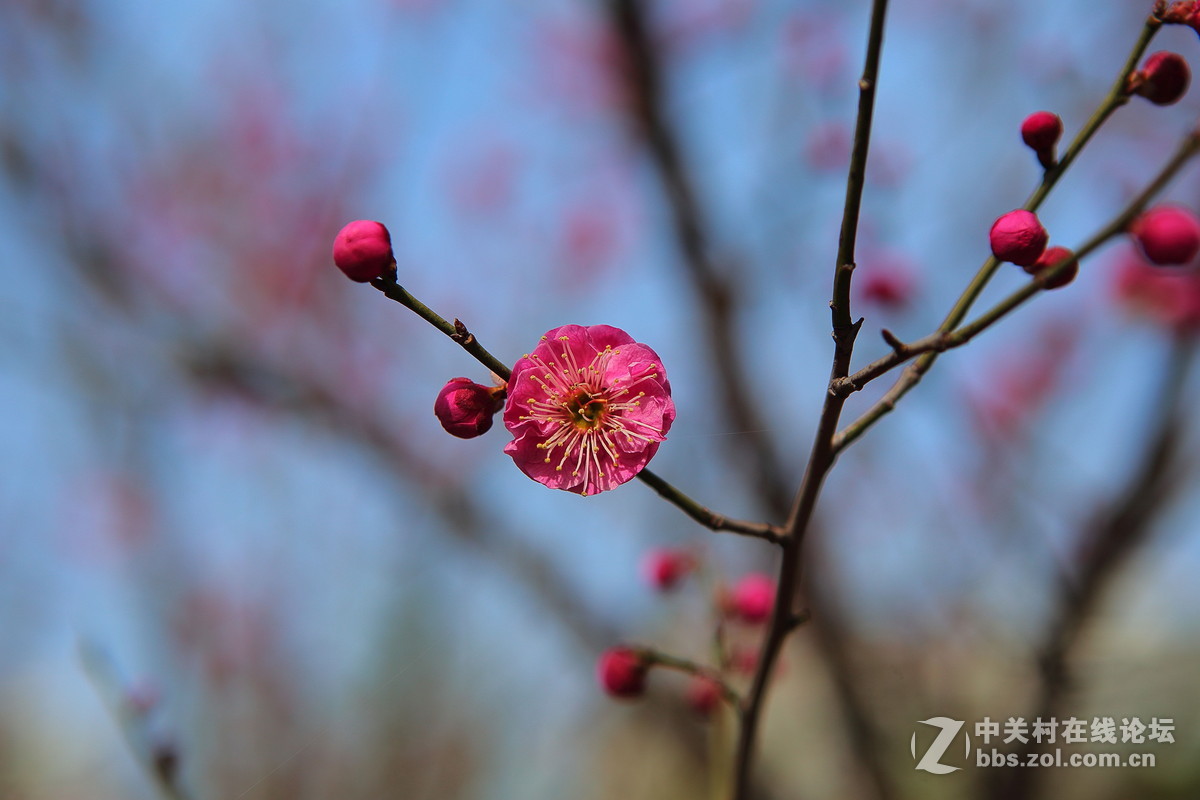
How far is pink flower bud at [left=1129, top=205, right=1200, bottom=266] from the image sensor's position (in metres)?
0.95

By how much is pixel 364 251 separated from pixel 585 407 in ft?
1.51

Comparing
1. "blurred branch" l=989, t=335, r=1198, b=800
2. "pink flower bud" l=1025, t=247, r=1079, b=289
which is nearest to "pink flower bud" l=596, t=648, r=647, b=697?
"pink flower bud" l=1025, t=247, r=1079, b=289

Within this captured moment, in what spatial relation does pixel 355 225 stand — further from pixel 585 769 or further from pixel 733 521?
pixel 585 769

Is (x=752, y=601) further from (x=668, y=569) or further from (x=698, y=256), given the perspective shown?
(x=698, y=256)

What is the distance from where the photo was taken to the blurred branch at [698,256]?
9.43 feet

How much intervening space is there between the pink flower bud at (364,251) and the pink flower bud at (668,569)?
93 centimetres

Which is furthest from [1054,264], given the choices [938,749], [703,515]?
[938,749]

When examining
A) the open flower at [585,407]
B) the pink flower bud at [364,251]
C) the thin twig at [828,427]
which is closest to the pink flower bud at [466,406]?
the open flower at [585,407]

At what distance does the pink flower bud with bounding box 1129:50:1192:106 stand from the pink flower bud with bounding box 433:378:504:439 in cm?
83

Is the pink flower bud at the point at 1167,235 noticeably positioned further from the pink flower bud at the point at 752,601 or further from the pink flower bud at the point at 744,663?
the pink flower bud at the point at 744,663

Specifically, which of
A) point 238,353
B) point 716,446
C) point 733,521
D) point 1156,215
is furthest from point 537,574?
point 1156,215

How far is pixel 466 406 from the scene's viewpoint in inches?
39.5

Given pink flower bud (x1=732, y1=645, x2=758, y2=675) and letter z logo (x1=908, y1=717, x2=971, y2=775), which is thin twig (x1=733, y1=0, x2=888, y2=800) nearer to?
pink flower bud (x1=732, y1=645, x2=758, y2=675)

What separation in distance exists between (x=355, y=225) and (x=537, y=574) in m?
2.42
